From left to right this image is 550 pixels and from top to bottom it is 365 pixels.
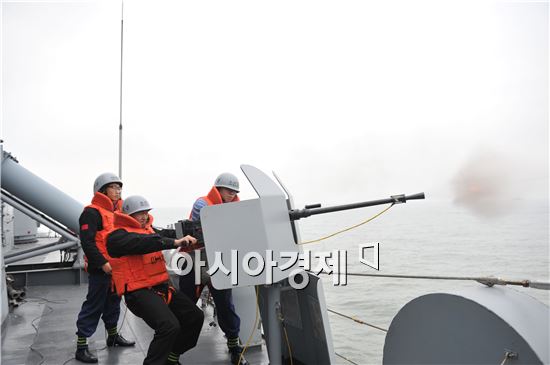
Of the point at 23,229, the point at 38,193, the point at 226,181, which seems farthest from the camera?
the point at 23,229

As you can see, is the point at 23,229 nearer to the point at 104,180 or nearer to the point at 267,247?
the point at 104,180

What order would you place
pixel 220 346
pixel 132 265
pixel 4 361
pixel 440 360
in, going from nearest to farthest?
pixel 440 360 < pixel 132 265 < pixel 4 361 < pixel 220 346

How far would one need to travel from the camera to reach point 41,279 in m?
7.32

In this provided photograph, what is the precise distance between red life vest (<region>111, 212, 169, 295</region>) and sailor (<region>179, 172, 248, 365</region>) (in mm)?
496

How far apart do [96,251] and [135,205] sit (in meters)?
0.78

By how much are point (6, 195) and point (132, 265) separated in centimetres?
539

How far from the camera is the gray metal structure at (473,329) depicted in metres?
1.84

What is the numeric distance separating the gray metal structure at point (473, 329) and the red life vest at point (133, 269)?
65.7 inches

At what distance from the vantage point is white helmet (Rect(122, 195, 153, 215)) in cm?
335

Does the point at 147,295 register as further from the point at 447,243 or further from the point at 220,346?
the point at 447,243

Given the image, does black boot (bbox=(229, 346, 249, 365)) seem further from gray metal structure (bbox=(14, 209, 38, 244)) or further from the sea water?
gray metal structure (bbox=(14, 209, 38, 244))

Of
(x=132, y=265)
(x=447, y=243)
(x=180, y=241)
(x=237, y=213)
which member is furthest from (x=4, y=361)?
(x=447, y=243)

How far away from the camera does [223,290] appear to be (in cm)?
377

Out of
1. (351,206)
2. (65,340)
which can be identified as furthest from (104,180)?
(351,206)
